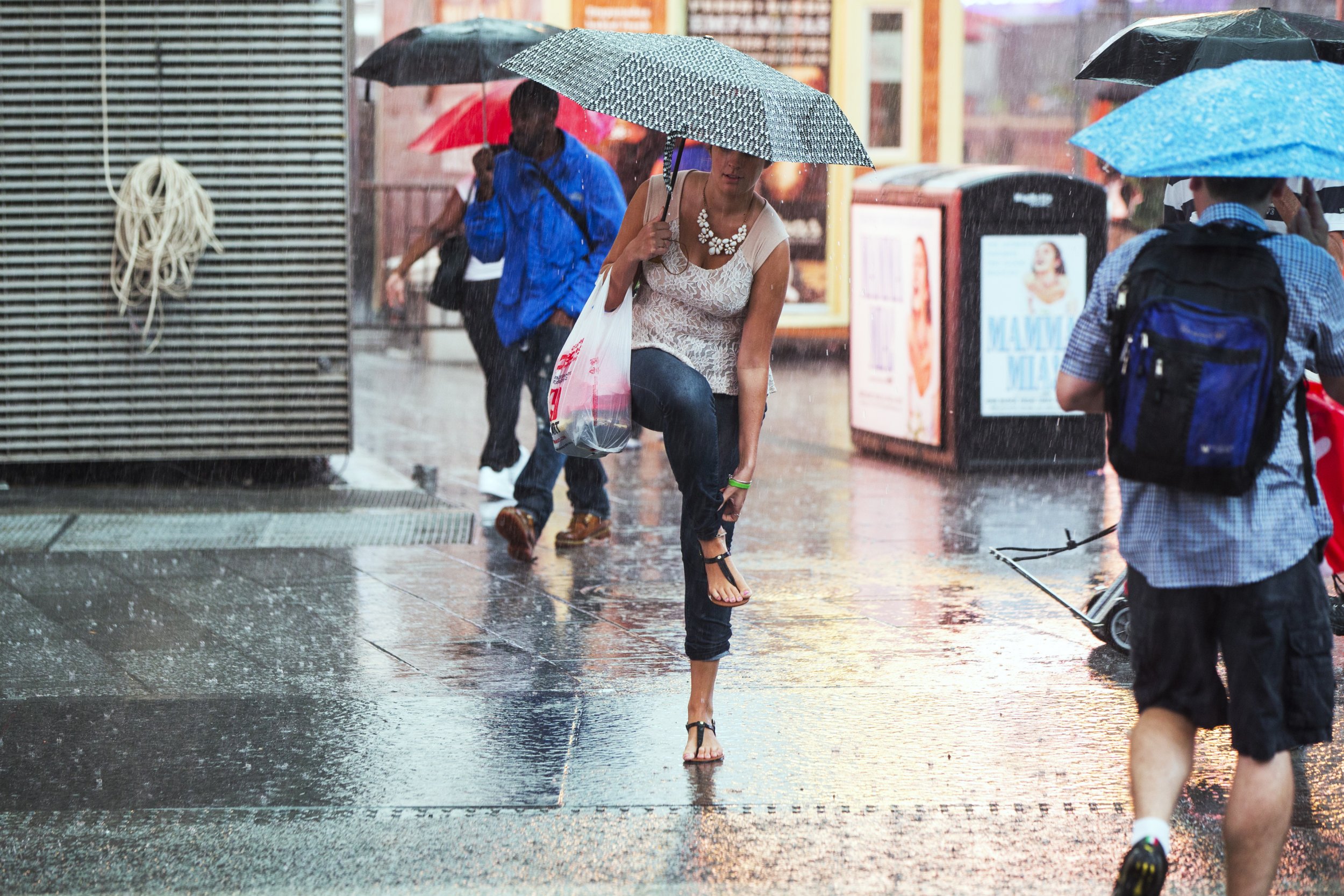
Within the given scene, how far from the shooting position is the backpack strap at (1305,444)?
3342 mm

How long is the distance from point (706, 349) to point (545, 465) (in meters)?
2.68

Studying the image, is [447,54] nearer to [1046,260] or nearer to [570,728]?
[1046,260]

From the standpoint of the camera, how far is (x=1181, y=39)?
5.36 meters

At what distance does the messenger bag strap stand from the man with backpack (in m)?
3.94

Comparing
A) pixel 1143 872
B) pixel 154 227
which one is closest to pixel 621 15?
pixel 154 227

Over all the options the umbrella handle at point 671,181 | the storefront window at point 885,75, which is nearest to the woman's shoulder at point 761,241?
the umbrella handle at point 671,181

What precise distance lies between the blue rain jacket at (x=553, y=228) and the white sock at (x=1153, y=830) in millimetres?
4271

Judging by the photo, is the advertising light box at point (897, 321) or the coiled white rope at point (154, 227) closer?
the coiled white rope at point (154, 227)

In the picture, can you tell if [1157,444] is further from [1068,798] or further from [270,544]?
[270,544]

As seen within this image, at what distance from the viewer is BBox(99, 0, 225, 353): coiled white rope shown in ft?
27.1

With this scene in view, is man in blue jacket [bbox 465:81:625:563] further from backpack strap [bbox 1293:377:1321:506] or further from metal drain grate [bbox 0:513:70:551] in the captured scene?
backpack strap [bbox 1293:377:1321:506]

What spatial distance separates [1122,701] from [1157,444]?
6.68 feet

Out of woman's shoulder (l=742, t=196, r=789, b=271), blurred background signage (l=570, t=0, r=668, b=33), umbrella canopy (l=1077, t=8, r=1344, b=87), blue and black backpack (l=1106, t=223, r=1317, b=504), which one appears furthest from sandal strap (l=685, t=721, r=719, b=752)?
blurred background signage (l=570, t=0, r=668, b=33)

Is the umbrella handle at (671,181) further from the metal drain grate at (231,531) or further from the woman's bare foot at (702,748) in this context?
the metal drain grate at (231,531)
